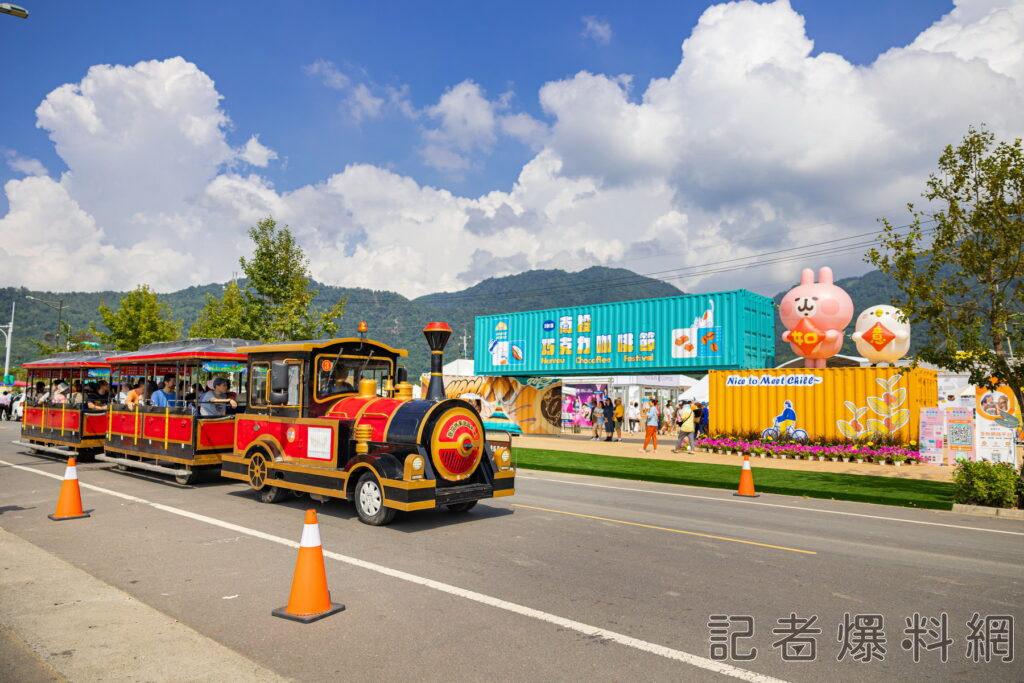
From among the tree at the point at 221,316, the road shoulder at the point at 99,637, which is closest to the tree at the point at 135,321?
the tree at the point at 221,316

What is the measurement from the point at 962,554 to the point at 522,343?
102ft

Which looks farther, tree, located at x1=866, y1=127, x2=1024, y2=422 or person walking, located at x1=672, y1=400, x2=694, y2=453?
person walking, located at x1=672, y1=400, x2=694, y2=453

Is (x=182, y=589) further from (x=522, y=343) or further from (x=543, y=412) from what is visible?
(x=522, y=343)

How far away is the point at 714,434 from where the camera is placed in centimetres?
2286

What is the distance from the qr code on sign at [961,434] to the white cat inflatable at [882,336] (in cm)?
941

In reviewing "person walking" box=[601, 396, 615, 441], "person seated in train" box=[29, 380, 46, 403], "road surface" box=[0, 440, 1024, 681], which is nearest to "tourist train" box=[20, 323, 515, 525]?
"road surface" box=[0, 440, 1024, 681]

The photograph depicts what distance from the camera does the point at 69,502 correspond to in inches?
356

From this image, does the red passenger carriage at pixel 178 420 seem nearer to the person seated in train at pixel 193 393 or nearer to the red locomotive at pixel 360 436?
the person seated in train at pixel 193 393

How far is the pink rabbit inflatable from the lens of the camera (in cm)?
2678

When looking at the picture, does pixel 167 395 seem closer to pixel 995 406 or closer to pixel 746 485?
pixel 746 485

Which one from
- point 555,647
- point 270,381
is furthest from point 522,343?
point 555,647

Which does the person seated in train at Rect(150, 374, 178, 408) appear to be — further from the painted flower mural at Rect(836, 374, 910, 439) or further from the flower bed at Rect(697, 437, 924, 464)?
the painted flower mural at Rect(836, 374, 910, 439)

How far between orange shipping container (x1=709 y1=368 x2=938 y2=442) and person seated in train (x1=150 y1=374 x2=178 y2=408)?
55.7 ft

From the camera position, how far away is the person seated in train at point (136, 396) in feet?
46.8
